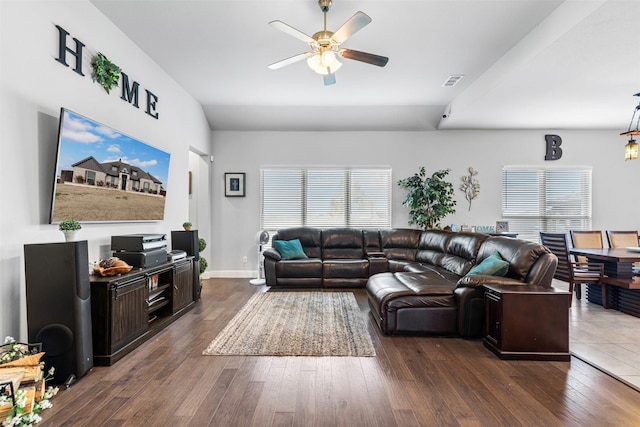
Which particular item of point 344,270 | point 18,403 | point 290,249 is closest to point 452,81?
point 344,270

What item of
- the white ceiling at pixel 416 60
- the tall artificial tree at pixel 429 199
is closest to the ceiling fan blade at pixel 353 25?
the white ceiling at pixel 416 60

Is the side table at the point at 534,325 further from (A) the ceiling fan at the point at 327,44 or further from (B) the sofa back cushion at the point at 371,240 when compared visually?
(B) the sofa back cushion at the point at 371,240

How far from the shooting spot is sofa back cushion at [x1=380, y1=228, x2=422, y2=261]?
232 inches

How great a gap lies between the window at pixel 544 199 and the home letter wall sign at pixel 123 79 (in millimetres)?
6276

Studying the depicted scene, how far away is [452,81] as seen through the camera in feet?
15.6

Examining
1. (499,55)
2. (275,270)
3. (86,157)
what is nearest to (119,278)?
(86,157)

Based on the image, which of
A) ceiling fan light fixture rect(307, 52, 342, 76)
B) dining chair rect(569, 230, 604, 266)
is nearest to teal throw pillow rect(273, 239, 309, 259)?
ceiling fan light fixture rect(307, 52, 342, 76)

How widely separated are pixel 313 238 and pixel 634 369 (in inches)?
178

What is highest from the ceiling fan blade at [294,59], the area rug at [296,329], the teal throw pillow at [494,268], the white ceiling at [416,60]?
the white ceiling at [416,60]

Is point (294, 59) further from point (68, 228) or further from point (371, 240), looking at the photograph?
point (371, 240)

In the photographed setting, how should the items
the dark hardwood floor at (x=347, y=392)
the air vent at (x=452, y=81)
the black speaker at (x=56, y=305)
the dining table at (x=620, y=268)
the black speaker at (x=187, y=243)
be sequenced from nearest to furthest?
the dark hardwood floor at (x=347, y=392) < the black speaker at (x=56, y=305) < the dining table at (x=620, y=268) < the black speaker at (x=187, y=243) < the air vent at (x=452, y=81)

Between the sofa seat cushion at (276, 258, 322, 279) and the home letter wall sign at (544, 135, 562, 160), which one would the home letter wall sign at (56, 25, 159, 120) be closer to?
the sofa seat cushion at (276, 258, 322, 279)

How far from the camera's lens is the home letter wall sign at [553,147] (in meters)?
6.41

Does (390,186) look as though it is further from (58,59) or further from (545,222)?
(58,59)
